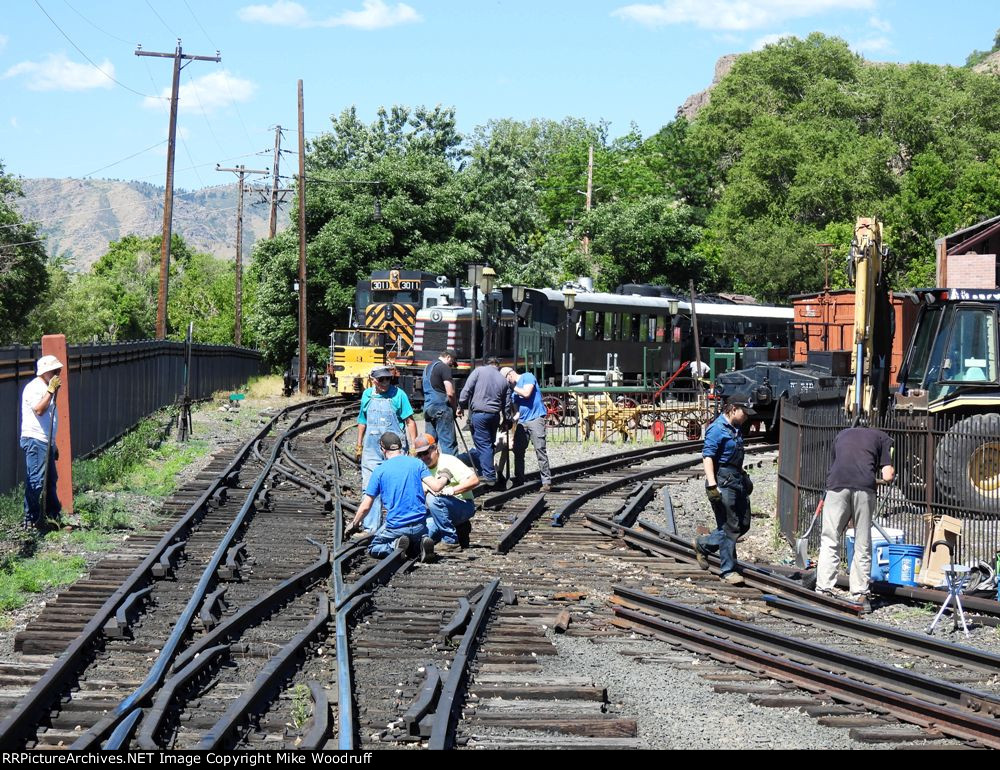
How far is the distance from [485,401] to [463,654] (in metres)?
8.74

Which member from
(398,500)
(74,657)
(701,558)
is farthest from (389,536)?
(74,657)

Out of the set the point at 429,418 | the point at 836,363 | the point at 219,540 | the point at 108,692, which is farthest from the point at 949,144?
the point at 108,692

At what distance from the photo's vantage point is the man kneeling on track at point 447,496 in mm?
12828

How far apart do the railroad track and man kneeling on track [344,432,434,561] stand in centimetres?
23

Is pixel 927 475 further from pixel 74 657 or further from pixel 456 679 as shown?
pixel 74 657

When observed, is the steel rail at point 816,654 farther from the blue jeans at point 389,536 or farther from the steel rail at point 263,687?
the steel rail at point 263,687

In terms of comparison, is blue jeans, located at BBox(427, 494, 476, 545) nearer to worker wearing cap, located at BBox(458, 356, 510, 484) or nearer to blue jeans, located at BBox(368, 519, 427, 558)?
blue jeans, located at BBox(368, 519, 427, 558)

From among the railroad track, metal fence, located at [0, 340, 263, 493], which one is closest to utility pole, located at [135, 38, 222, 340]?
metal fence, located at [0, 340, 263, 493]

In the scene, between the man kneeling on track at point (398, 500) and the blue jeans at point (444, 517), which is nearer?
the man kneeling on track at point (398, 500)

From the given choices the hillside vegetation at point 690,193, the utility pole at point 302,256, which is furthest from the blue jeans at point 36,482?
the hillside vegetation at point 690,193

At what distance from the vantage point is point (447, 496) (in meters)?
13.2

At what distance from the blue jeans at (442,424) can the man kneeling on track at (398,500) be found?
447 cm

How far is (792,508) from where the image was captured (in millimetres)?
15297

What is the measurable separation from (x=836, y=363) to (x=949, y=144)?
4476cm
